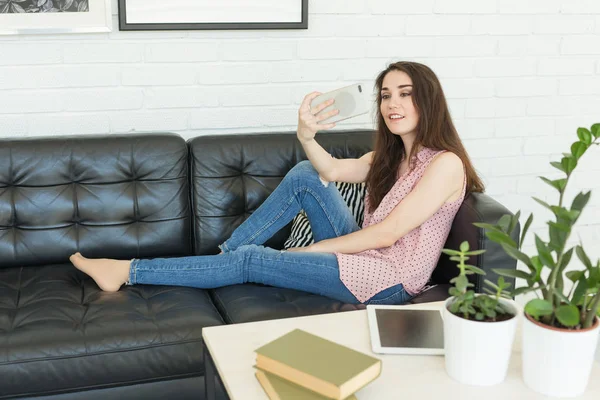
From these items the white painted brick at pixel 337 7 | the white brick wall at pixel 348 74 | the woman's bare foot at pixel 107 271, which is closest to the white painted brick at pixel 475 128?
the white brick wall at pixel 348 74

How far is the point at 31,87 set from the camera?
262 centimetres

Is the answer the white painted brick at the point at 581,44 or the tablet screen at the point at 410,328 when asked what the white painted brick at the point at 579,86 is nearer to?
the white painted brick at the point at 581,44

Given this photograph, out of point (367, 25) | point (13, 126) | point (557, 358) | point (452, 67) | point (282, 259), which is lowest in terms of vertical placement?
point (282, 259)

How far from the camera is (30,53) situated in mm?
2584

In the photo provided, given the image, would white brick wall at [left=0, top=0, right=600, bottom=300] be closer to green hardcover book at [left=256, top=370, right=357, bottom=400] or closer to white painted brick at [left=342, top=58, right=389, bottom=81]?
white painted brick at [left=342, top=58, right=389, bottom=81]

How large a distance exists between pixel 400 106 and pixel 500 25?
100 centimetres

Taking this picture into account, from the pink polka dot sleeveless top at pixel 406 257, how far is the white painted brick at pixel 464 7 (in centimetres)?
91

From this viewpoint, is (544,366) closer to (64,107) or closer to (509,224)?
(509,224)

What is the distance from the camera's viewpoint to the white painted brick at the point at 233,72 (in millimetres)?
2764

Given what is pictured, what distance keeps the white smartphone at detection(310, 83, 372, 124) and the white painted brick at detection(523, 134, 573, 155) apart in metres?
1.32

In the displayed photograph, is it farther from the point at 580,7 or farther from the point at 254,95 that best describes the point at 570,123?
the point at 254,95

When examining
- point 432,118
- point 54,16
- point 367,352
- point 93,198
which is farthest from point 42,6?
point 367,352

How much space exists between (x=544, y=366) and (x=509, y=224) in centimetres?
26

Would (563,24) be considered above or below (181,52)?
above
